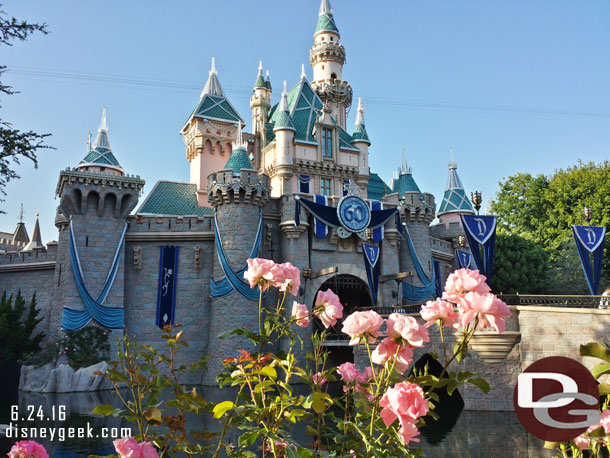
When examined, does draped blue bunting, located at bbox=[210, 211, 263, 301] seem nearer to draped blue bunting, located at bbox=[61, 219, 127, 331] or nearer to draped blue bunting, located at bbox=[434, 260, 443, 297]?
draped blue bunting, located at bbox=[61, 219, 127, 331]

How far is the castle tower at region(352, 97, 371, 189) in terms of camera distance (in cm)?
3381

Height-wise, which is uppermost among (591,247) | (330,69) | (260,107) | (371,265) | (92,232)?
(330,69)

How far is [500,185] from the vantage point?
141ft

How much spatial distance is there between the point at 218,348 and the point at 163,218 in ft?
23.8

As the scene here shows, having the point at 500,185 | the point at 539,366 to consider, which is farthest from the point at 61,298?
the point at 500,185

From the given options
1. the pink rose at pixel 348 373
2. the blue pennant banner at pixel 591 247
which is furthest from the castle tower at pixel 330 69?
the pink rose at pixel 348 373

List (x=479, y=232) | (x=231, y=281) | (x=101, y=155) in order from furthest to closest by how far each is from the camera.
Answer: (x=101, y=155)
(x=231, y=281)
(x=479, y=232)

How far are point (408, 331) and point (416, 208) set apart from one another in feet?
97.2

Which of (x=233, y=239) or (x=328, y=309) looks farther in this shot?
(x=233, y=239)

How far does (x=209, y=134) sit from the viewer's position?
1379 inches

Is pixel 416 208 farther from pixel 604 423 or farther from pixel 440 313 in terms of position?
pixel 604 423

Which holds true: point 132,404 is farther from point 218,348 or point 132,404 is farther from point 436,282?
point 436,282

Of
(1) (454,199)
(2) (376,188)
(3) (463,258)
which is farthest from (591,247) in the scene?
(2) (376,188)

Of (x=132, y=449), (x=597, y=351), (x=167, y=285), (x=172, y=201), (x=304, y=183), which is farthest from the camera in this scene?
(x=172, y=201)
